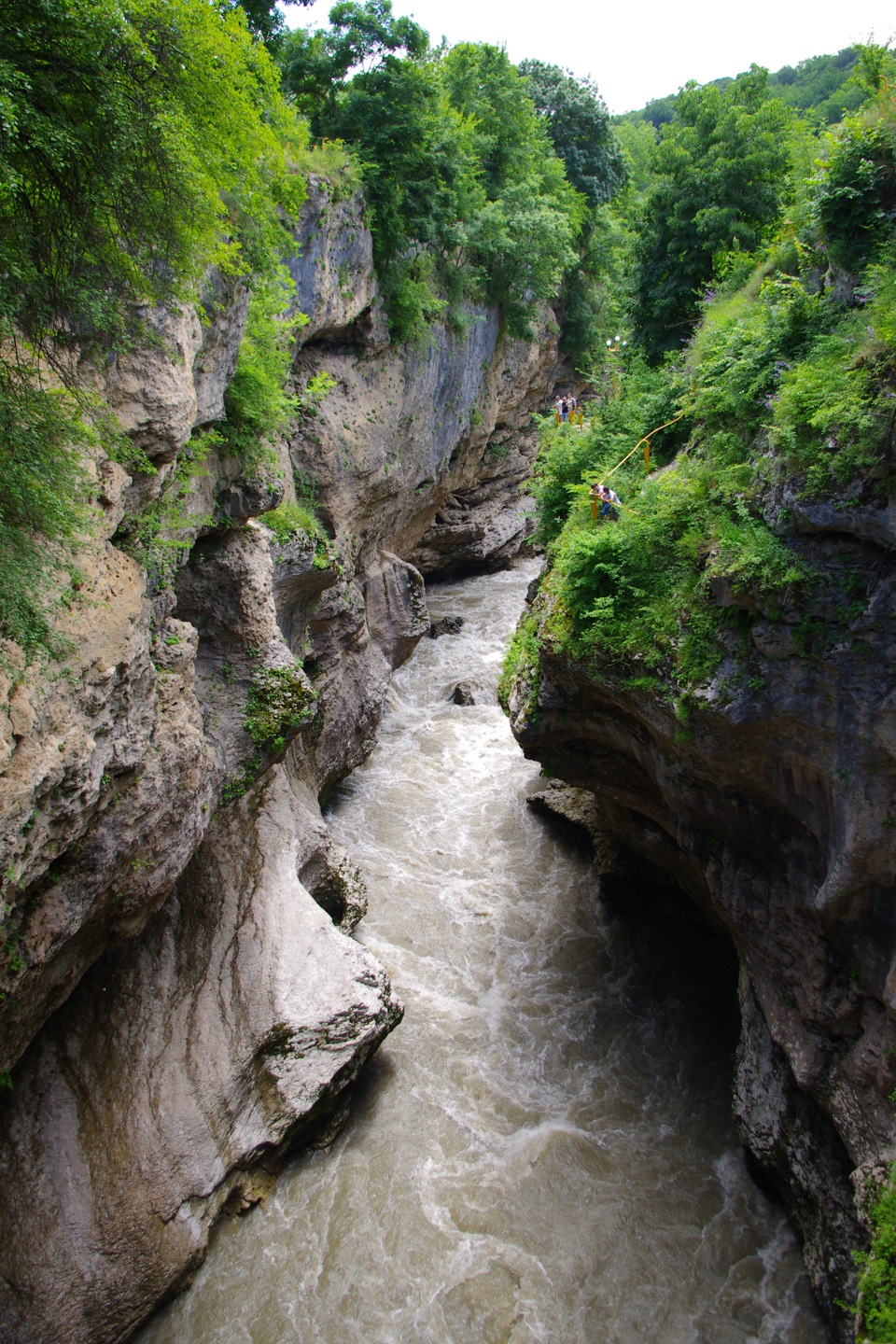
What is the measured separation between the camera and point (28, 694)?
4.92 meters

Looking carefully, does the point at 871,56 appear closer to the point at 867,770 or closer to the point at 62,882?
the point at 867,770

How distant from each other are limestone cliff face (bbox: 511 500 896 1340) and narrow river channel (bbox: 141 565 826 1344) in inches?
43.2

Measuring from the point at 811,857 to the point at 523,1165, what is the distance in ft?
16.5

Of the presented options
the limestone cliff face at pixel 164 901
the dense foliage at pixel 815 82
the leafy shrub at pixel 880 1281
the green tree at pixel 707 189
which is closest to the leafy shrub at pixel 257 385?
the limestone cliff face at pixel 164 901

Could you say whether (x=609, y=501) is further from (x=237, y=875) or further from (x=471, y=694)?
(x=471, y=694)

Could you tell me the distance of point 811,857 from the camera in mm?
7457

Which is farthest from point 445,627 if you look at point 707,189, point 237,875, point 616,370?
point 237,875

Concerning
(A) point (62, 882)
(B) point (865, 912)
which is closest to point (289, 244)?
(A) point (62, 882)

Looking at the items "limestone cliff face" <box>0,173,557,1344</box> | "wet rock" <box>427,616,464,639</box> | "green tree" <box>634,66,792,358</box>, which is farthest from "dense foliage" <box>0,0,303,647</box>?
"wet rock" <box>427,616,464,639</box>

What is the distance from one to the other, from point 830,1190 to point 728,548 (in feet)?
21.3

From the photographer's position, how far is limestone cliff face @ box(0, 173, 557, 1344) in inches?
218

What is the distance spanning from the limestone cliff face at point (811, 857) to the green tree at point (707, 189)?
9.45m

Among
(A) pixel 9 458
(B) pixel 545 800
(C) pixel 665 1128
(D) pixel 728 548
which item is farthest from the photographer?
(B) pixel 545 800

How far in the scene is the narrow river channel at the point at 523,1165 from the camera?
7.07 metres
